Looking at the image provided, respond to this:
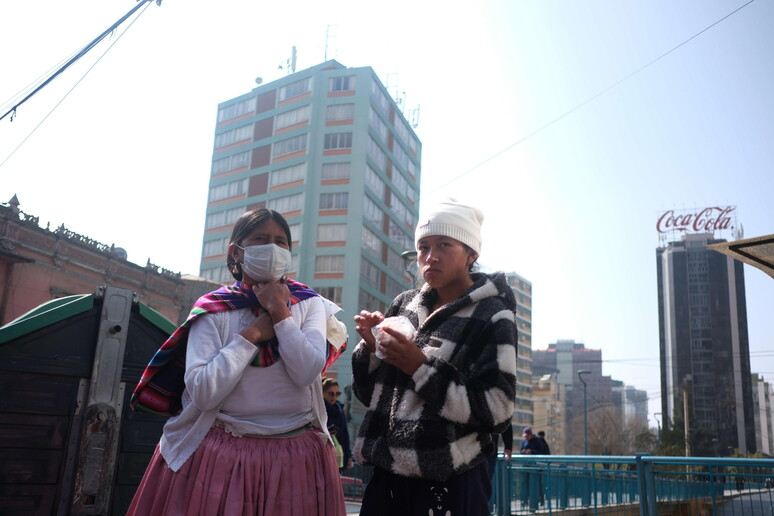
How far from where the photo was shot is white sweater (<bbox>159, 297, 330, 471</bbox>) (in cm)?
214

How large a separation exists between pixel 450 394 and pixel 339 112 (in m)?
58.8

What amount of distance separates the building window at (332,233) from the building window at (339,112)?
10.2 m

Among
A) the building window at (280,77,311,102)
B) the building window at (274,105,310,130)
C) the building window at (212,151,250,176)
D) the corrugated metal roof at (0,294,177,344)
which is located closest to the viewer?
the corrugated metal roof at (0,294,177,344)

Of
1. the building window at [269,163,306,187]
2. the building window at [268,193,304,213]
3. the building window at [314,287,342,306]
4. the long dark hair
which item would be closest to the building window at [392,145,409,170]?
the building window at [269,163,306,187]

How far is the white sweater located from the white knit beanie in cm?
60

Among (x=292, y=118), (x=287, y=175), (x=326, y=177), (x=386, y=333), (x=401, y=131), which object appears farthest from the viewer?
(x=401, y=131)

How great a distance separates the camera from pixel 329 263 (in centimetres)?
5562

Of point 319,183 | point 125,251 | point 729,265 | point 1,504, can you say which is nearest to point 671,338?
point 729,265

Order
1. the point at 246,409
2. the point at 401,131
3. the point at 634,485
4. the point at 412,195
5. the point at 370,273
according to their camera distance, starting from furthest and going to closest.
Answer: the point at 412,195, the point at 401,131, the point at 370,273, the point at 634,485, the point at 246,409

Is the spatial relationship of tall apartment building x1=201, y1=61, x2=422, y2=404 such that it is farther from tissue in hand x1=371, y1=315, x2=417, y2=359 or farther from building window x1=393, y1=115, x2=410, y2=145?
tissue in hand x1=371, y1=315, x2=417, y2=359

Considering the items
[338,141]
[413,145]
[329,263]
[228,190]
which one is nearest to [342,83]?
[338,141]

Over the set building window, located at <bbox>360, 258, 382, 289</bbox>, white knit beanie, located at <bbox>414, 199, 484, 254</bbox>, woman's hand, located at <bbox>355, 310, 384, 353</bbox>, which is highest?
building window, located at <bbox>360, 258, 382, 289</bbox>

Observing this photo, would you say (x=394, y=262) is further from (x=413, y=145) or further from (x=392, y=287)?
(x=413, y=145)

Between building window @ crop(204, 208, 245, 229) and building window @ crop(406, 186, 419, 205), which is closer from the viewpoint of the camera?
building window @ crop(204, 208, 245, 229)
